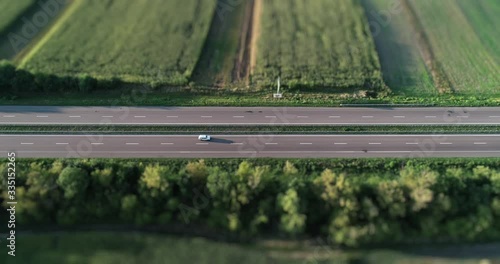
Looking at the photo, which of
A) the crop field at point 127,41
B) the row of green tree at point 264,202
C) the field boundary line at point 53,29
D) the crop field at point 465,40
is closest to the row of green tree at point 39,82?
the crop field at point 127,41

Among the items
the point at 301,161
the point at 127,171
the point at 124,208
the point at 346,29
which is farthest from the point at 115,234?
the point at 346,29

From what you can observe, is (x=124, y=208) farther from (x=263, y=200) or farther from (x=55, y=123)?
(x=55, y=123)

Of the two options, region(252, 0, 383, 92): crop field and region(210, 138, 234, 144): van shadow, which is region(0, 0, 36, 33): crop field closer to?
region(210, 138, 234, 144): van shadow

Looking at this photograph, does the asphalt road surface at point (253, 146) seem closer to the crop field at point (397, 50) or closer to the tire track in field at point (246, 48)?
the crop field at point (397, 50)

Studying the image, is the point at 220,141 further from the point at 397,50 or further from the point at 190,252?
the point at 397,50

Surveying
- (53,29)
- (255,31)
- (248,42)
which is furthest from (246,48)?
(53,29)
